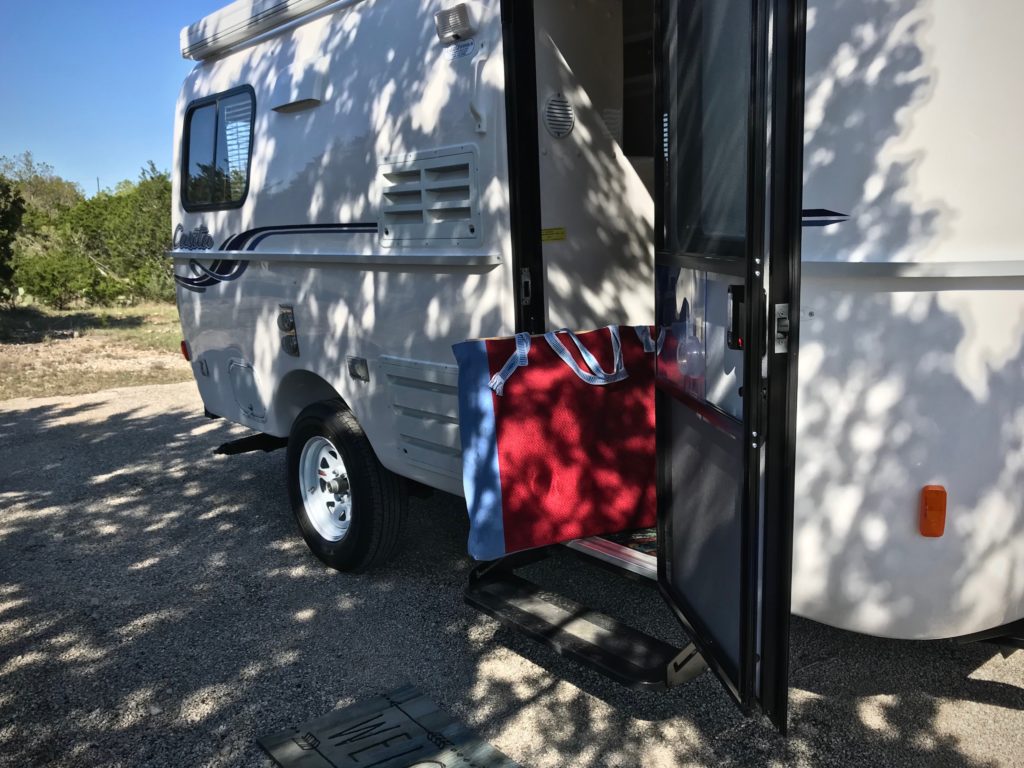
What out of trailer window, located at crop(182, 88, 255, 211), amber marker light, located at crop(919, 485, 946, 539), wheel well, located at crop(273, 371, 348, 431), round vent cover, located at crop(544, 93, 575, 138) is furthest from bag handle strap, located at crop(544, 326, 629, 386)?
trailer window, located at crop(182, 88, 255, 211)

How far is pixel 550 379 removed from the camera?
3.20 meters

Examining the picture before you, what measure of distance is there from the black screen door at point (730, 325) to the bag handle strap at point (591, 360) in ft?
1.03

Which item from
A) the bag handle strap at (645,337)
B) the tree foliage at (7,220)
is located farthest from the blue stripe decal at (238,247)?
the tree foliage at (7,220)

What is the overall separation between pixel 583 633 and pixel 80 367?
9.05m

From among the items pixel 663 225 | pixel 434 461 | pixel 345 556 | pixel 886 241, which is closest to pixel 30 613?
pixel 345 556

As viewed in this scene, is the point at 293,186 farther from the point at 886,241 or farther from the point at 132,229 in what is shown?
the point at 132,229

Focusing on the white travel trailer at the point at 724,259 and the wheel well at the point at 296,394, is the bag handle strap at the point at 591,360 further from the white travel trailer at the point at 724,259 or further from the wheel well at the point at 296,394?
the wheel well at the point at 296,394

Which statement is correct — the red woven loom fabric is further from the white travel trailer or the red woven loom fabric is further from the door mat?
the door mat

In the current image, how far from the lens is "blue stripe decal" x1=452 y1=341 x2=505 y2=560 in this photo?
310 cm

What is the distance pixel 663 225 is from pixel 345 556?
7.51 feet

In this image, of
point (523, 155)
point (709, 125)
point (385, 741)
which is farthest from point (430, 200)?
point (385, 741)

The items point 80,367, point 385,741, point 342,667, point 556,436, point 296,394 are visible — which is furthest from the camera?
point 80,367

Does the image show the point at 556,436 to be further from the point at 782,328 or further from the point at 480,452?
the point at 782,328

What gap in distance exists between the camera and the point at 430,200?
3.60 m
